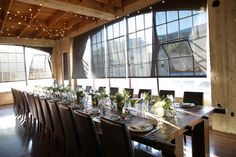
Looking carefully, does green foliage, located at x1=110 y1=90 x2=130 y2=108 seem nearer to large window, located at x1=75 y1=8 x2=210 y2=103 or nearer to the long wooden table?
the long wooden table

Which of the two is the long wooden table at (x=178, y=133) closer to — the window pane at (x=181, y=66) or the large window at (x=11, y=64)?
the window pane at (x=181, y=66)

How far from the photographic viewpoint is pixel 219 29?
153 inches

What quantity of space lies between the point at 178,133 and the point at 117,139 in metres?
0.62

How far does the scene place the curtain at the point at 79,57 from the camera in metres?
8.47

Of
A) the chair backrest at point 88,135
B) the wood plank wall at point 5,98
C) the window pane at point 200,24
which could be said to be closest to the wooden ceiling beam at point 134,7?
the window pane at point 200,24

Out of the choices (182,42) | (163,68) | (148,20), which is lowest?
(163,68)

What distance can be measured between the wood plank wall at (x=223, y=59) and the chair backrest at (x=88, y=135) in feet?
9.85

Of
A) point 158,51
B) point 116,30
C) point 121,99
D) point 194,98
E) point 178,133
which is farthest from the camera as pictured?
point 116,30

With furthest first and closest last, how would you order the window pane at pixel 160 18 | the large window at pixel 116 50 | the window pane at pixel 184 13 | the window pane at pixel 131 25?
the large window at pixel 116 50, the window pane at pixel 131 25, the window pane at pixel 160 18, the window pane at pixel 184 13

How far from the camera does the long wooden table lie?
5.55 ft

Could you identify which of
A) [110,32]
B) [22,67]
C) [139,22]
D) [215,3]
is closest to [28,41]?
[22,67]

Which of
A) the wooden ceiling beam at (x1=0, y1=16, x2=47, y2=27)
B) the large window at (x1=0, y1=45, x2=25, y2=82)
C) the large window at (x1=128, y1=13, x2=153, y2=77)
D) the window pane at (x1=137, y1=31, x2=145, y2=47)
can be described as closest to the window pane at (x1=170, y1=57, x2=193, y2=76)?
the large window at (x1=128, y1=13, x2=153, y2=77)

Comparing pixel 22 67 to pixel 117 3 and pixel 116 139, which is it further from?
pixel 116 139

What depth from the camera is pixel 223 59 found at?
3865mm
